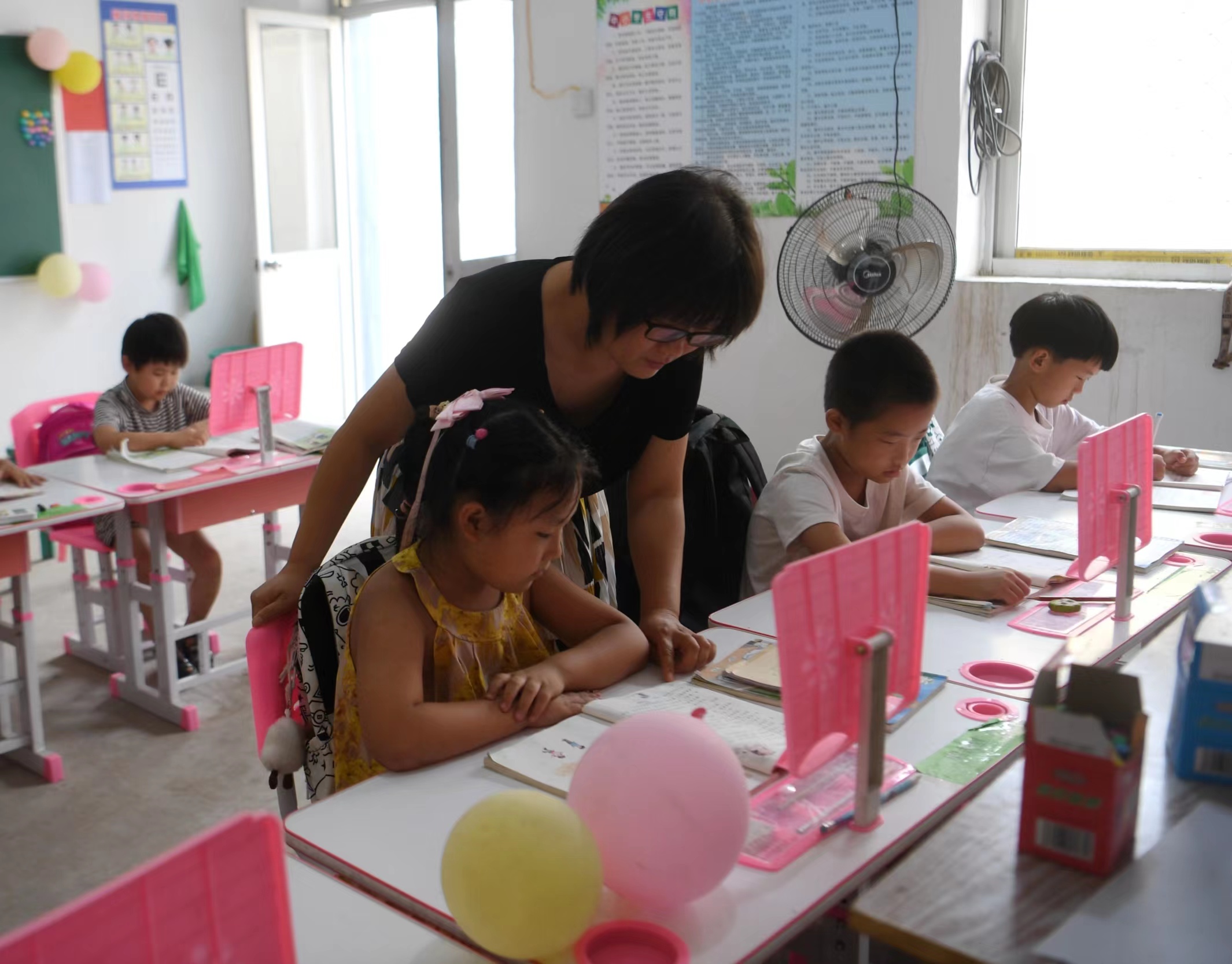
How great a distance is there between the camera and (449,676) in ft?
4.99

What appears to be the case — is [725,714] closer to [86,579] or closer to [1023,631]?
[1023,631]

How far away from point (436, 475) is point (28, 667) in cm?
192

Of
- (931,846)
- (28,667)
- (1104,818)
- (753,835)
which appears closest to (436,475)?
(753,835)

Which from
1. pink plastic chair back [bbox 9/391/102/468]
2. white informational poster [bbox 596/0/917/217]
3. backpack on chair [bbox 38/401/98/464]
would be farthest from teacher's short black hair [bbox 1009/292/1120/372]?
pink plastic chair back [bbox 9/391/102/468]

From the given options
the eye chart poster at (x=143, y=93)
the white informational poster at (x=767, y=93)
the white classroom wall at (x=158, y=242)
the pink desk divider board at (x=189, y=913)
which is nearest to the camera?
the pink desk divider board at (x=189, y=913)

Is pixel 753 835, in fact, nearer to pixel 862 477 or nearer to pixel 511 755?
pixel 511 755

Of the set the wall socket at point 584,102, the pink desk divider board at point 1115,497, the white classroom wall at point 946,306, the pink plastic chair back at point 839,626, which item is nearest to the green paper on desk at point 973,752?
the pink plastic chair back at point 839,626

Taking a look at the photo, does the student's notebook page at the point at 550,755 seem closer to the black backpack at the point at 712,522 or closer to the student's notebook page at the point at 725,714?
the student's notebook page at the point at 725,714

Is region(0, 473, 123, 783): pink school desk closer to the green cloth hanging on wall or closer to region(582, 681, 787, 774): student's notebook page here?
region(582, 681, 787, 774): student's notebook page

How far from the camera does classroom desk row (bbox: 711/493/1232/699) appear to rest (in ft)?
5.38

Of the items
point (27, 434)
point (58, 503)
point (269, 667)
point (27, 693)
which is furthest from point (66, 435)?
point (269, 667)

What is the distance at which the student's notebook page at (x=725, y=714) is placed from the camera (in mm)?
1338

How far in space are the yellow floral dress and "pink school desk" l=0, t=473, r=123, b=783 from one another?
5.42ft

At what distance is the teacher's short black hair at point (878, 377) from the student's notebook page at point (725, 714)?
691 millimetres
